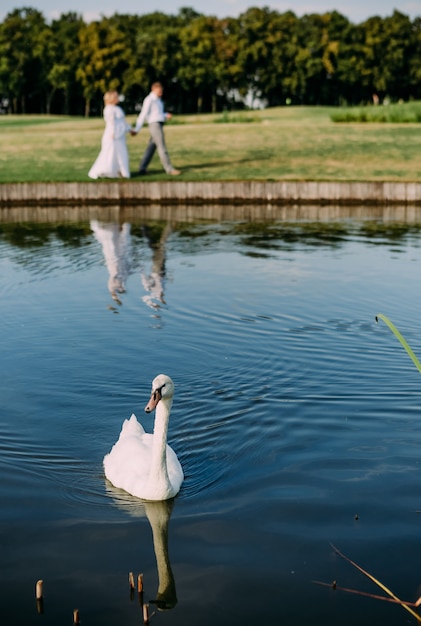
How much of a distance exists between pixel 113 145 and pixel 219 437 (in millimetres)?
19340

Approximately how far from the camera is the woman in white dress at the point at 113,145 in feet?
83.5

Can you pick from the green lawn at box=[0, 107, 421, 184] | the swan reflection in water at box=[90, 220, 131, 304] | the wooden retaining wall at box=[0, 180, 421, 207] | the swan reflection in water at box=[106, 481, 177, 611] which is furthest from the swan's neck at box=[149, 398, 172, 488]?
the green lawn at box=[0, 107, 421, 184]

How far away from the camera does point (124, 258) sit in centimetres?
1717

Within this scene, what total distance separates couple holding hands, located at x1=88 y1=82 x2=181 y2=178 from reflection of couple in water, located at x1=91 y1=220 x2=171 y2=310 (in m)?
4.33

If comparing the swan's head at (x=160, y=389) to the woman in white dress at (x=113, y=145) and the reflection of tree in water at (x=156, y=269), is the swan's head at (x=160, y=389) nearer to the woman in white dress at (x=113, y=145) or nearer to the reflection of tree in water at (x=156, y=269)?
the reflection of tree in water at (x=156, y=269)

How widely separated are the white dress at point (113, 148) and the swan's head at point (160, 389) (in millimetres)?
19663

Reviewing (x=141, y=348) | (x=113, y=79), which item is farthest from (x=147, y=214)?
(x=113, y=79)

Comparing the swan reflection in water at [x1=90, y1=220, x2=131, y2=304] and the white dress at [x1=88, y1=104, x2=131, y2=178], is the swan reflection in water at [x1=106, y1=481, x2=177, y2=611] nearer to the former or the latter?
the swan reflection in water at [x1=90, y1=220, x2=131, y2=304]

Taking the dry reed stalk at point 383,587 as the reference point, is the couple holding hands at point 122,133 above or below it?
above

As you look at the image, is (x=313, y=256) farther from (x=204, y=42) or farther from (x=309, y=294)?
(x=204, y=42)

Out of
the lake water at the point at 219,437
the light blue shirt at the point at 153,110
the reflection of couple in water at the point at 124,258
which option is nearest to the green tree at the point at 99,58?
the light blue shirt at the point at 153,110

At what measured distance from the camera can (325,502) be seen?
22.3 feet

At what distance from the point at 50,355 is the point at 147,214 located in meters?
13.3

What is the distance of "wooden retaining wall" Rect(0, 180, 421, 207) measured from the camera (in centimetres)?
2511
